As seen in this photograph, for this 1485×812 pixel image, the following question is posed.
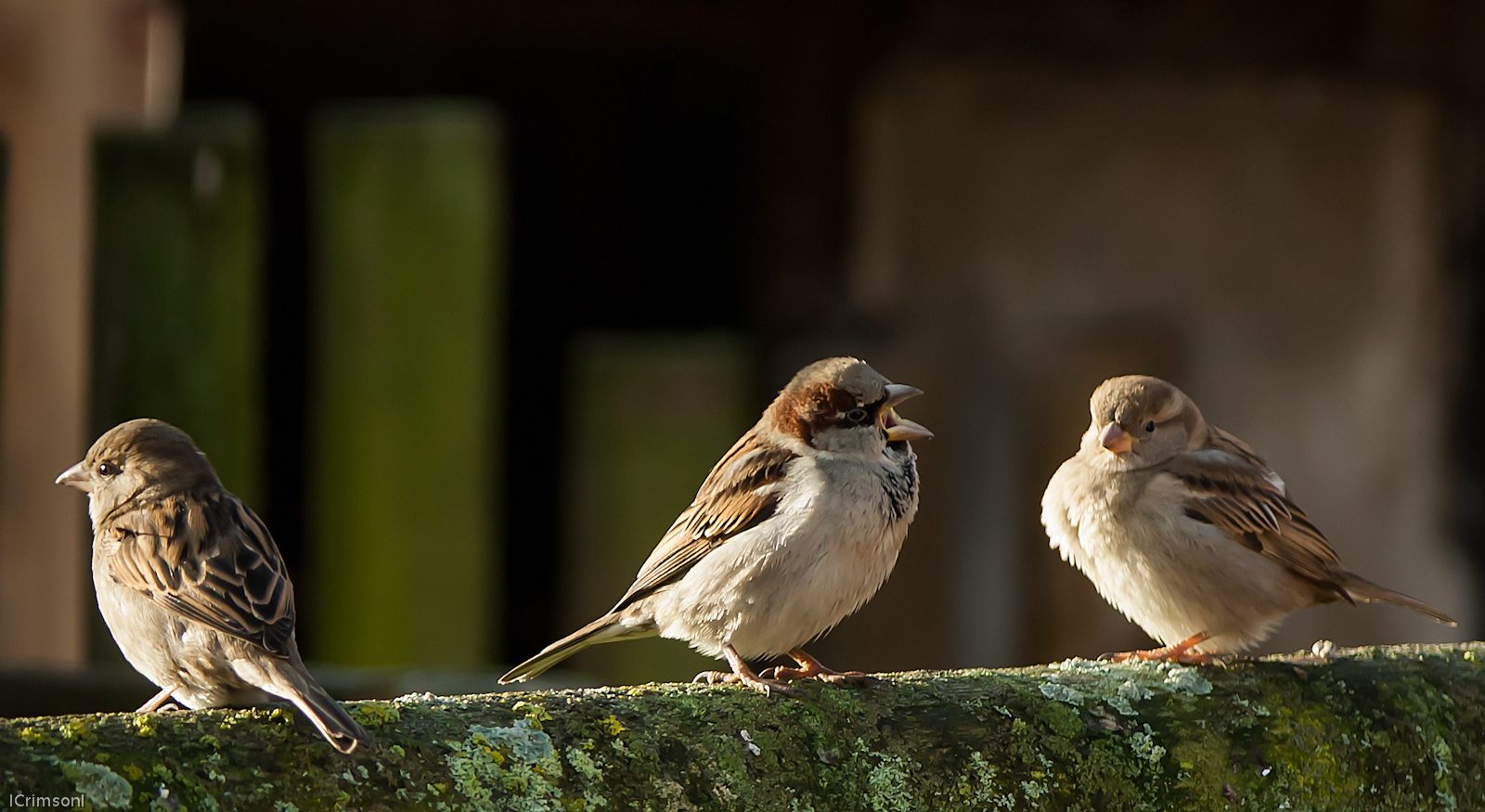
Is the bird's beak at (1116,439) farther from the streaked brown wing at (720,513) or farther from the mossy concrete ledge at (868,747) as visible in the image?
the mossy concrete ledge at (868,747)

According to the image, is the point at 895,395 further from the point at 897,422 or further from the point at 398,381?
the point at 398,381

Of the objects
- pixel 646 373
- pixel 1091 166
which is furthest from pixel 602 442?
pixel 1091 166

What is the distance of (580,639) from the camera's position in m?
2.96

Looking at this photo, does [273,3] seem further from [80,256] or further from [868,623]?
[868,623]

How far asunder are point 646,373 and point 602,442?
0.23 meters

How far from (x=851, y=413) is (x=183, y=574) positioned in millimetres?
1230

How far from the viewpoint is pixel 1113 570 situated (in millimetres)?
3061

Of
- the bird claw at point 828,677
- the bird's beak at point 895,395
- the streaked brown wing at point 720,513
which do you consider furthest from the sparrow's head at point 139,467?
the bird's beak at point 895,395

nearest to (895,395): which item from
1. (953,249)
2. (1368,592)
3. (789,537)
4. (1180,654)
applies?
(789,537)

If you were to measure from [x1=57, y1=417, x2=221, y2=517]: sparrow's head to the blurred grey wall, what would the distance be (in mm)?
3517

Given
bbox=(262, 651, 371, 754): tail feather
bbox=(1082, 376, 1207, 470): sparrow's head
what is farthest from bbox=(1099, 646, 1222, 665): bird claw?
bbox=(262, 651, 371, 754): tail feather

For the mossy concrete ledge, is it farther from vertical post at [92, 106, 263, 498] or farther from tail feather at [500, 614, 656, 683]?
vertical post at [92, 106, 263, 498]

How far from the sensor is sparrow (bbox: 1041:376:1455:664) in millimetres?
2994

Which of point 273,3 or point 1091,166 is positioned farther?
point 273,3
